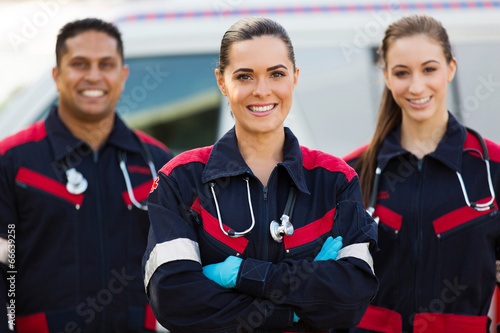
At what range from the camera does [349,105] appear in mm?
4750

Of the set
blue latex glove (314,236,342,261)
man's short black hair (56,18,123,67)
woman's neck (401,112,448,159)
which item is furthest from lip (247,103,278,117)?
man's short black hair (56,18,123,67)

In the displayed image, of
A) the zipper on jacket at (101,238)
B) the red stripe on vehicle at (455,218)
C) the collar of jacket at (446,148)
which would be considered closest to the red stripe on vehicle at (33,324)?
the zipper on jacket at (101,238)

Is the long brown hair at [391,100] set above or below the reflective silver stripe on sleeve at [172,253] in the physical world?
above

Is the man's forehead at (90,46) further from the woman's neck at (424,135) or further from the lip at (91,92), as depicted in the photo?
the woman's neck at (424,135)

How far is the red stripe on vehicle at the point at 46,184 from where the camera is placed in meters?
3.38

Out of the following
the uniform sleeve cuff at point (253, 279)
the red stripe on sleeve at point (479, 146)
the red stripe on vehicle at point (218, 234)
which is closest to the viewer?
the uniform sleeve cuff at point (253, 279)

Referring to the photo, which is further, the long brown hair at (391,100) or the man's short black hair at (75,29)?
the man's short black hair at (75,29)

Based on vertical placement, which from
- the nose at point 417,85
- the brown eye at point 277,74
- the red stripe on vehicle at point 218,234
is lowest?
the red stripe on vehicle at point 218,234

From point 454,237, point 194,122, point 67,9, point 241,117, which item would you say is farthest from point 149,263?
point 67,9

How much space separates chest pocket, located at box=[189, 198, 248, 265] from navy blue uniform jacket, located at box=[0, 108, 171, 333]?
2.99 ft

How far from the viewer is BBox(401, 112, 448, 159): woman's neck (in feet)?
11.2

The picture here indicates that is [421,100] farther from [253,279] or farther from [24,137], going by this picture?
[24,137]

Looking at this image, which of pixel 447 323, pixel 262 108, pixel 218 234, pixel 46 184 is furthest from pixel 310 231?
pixel 46 184

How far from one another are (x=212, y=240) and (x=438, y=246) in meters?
1.14
